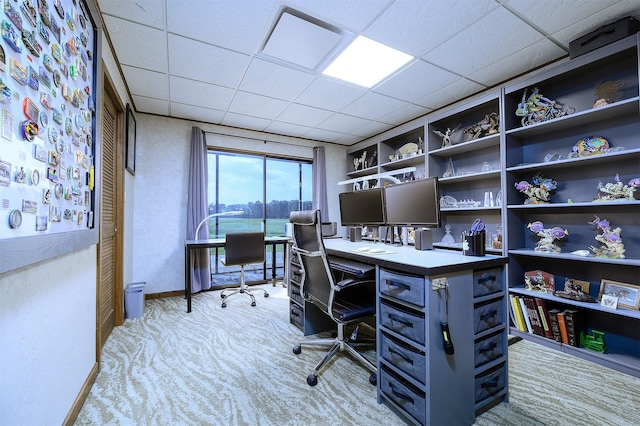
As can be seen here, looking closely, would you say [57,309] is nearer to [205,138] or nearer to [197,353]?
[197,353]

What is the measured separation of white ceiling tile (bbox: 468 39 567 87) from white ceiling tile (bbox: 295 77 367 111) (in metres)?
1.23

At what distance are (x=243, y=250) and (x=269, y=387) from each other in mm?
1897

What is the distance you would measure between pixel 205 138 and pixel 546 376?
4.43 metres

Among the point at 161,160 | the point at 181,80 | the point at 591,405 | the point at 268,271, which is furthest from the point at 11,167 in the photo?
the point at 268,271

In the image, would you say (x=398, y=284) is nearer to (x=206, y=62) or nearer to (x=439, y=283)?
(x=439, y=283)

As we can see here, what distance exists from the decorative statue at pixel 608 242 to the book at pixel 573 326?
51 cm

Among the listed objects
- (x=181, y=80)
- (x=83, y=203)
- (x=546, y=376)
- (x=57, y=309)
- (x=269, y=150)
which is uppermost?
(x=181, y=80)

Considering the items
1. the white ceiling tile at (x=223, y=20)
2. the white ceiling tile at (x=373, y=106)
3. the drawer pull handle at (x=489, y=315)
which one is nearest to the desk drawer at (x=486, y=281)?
the drawer pull handle at (x=489, y=315)

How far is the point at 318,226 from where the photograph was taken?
161 centimetres

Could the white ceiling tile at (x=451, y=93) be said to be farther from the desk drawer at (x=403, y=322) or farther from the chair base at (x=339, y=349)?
the chair base at (x=339, y=349)

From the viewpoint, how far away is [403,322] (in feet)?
4.41

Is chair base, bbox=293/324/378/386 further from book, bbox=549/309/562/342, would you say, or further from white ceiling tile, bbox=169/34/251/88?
white ceiling tile, bbox=169/34/251/88

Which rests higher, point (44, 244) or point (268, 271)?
point (44, 244)

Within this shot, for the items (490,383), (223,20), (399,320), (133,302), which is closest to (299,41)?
(223,20)
